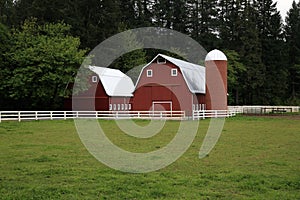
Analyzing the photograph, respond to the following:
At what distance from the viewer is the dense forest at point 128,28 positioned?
3528 centimetres

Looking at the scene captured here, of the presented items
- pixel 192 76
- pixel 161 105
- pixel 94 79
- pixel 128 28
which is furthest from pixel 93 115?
pixel 128 28

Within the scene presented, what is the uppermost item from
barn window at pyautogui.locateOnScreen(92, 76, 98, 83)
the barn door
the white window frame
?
the white window frame

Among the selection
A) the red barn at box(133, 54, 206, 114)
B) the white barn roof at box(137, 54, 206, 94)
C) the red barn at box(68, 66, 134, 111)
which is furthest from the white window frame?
the red barn at box(68, 66, 134, 111)

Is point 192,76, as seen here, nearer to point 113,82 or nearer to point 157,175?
point 113,82

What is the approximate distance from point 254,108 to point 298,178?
38070mm

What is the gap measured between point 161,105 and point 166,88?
1497 mm

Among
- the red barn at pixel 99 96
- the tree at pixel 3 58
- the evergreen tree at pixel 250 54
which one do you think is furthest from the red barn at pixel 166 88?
the evergreen tree at pixel 250 54

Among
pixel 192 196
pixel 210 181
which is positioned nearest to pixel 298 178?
pixel 210 181

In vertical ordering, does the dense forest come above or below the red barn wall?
above

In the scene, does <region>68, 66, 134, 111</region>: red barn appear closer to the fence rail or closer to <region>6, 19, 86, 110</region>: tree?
<region>6, 19, 86, 110</region>: tree

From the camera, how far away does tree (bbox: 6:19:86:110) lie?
113ft

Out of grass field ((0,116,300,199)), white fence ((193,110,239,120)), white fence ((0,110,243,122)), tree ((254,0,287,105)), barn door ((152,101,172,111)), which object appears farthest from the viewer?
tree ((254,0,287,105))

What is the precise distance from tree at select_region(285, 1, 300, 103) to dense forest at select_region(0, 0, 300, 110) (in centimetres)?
16

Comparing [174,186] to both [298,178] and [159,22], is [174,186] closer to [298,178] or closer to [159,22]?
[298,178]
